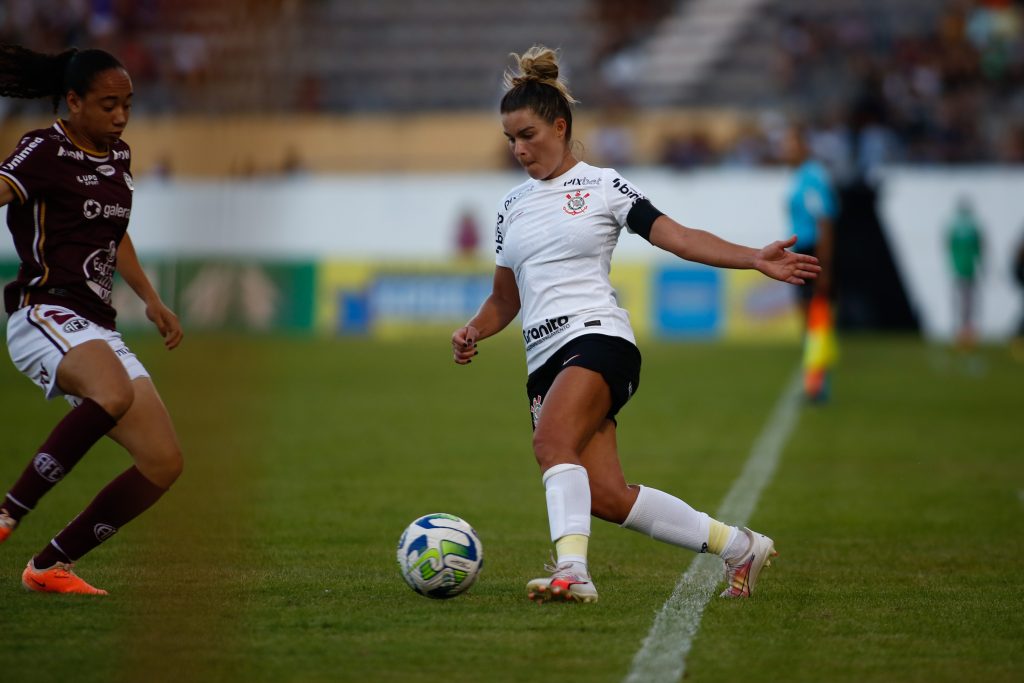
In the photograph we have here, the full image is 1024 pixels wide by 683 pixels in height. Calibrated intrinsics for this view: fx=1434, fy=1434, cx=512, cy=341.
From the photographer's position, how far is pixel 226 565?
638 cm

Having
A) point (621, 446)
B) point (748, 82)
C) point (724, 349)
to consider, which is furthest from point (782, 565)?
point (748, 82)

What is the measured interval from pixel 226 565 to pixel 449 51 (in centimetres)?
2659

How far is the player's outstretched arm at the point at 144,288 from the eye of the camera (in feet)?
20.3

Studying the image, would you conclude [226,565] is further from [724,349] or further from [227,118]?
[724,349]

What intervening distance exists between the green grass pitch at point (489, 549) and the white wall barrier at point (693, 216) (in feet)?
35.3

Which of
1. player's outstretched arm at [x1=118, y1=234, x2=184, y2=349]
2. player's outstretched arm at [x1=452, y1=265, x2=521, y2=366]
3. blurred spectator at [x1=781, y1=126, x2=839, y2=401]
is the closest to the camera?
player's outstretched arm at [x1=452, y1=265, x2=521, y2=366]

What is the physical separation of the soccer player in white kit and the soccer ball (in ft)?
0.88

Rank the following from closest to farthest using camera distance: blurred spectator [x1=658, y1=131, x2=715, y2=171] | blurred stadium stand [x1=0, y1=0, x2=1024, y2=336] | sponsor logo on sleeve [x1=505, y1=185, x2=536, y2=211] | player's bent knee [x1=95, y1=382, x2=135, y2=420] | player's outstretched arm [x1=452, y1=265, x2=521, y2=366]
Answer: player's bent knee [x1=95, y1=382, x2=135, y2=420]
sponsor logo on sleeve [x1=505, y1=185, x2=536, y2=211]
player's outstretched arm [x1=452, y1=265, x2=521, y2=366]
blurred stadium stand [x1=0, y1=0, x2=1024, y2=336]
blurred spectator [x1=658, y1=131, x2=715, y2=171]

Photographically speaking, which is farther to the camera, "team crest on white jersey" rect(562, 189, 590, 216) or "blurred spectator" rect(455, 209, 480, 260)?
"blurred spectator" rect(455, 209, 480, 260)

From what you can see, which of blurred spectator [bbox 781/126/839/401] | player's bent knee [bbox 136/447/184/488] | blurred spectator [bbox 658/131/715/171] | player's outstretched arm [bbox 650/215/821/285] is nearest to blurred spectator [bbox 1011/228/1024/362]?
blurred spectator [bbox 658/131/715/171]

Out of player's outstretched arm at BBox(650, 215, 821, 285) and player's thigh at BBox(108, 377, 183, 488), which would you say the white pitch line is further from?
player's thigh at BBox(108, 377, 183, 488)

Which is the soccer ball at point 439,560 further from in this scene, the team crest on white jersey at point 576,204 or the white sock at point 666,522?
the team crest on white jersey at point 576,204

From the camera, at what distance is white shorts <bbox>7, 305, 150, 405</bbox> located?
5.63 meters

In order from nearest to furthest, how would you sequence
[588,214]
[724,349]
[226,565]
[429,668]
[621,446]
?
[429,668] < [588,214] < [226,565] < [621,446] < [724,349]
